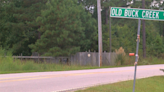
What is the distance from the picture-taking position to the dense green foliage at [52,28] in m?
28.8

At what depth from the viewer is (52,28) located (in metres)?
29.0

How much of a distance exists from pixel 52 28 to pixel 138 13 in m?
22.3

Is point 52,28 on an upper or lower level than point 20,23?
lower

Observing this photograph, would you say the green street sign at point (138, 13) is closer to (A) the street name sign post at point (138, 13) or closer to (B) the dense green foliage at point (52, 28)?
(A) the street name sign post at point (138, 13)

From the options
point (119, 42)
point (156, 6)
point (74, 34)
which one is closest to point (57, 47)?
point (74, 34)

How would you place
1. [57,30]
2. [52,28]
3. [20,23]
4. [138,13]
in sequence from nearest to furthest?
[138,13] < [57,30] < [52,28] < [20,23]

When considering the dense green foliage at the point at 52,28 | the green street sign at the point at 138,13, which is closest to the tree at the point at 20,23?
the dense green foliage at the point at 52,28

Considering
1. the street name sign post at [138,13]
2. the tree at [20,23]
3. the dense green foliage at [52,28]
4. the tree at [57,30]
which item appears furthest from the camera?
the tree at [20,23]

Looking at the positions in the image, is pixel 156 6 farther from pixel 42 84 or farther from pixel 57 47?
pixel 42 84

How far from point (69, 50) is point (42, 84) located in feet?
58.7

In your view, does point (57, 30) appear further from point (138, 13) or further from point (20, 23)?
point (138, 13)

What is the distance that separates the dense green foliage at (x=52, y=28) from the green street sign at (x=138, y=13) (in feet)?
66.1

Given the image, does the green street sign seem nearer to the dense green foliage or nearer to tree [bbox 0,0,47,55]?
the dense green foliage

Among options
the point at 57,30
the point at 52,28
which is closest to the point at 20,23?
the point at 52,28
